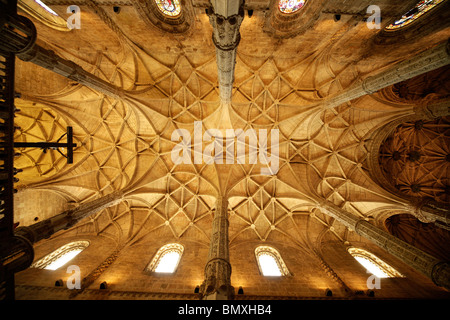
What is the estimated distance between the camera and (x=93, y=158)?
15.3 metres

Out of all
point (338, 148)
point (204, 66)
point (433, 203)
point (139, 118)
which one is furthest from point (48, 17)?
point (433, 203)

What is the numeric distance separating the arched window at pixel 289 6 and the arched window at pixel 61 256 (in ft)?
66.3

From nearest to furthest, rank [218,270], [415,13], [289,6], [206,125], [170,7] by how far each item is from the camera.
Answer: [218,270]
[415,13]
[289,6]
[170,7]
[206,125]

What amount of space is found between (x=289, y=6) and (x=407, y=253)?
13478 millimetres

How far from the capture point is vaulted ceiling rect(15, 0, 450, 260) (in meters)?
11.0

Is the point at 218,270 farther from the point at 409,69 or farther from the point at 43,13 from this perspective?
the point at 43,13

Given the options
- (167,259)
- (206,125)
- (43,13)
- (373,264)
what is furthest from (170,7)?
(373,264)

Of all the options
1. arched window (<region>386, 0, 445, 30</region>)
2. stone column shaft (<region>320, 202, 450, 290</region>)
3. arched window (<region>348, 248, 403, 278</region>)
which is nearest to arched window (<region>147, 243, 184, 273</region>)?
stone column shaft (<region>320, 202, 450, 290</region>)

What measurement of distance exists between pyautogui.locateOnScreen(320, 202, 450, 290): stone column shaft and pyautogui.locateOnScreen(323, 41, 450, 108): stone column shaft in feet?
22.2

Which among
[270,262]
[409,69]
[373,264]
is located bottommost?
[373,264]

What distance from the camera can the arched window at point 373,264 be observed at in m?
11.0

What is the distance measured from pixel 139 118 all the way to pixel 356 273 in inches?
754

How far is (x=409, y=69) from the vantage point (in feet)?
23.0
